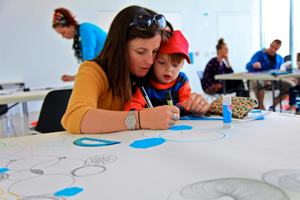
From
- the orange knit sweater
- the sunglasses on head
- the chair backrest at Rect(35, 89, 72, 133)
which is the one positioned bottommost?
the chair backrest at Rect(35, 89, 72, 133)

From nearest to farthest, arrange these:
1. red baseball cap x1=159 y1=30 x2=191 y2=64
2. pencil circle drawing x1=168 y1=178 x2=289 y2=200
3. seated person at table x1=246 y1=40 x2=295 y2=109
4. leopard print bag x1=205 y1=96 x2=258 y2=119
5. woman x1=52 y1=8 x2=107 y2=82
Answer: pencil circle drawing x1=168 y1=178 x2=289 y2=200, leopard print bag x1=205 y1=96 x2=258 y2=119, red baseball cap x1=159 y1=30 x2=191 y2=64, woman x1=52 y1=8 x2=107 y2=82, seated person at table x1=246 y1=40 x2=295 y2=109

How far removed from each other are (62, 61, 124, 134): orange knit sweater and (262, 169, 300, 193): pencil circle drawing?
63 centimetres

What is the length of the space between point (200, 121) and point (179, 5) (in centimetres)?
617

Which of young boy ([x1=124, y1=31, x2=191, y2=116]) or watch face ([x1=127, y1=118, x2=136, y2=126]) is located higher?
young boy ([x1=124, y1=31, x2=191, y2=116])

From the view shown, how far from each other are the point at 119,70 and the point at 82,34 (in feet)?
4.60

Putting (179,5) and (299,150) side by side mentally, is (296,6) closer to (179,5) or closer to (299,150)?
(179,5)

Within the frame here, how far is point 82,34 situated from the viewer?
2.29 metres

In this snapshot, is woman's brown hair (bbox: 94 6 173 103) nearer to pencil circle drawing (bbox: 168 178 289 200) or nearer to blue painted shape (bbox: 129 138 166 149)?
blue painted shape (bbox: 129 138 166 149)

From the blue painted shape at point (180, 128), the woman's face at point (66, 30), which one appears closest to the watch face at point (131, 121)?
the blue painted shape at point (180, 128)

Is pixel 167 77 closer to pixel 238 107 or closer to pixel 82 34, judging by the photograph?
pixel 238 107

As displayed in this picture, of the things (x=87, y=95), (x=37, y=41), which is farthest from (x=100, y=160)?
(x=37, y=41)

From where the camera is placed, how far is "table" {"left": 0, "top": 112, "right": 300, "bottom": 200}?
422 mm

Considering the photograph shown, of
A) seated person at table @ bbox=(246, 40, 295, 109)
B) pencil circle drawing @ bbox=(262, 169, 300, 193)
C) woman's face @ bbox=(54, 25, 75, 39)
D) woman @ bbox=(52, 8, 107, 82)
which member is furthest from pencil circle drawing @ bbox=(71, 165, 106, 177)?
seated person at table @ bbox=(246, 40, 295, 109)

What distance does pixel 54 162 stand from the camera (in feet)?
1.99
